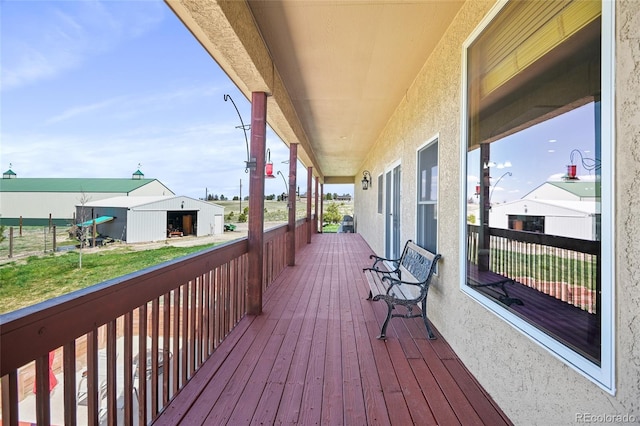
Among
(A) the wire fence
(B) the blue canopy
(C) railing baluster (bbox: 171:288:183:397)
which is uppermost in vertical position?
(B) the blue canopy

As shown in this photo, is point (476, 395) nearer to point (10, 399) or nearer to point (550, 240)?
point (550, 240)

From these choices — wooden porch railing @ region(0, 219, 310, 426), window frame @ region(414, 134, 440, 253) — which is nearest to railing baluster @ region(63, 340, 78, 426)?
wooden porch railing @ region(0, 219, 310, 426)

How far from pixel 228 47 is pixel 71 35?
1254 millimetres

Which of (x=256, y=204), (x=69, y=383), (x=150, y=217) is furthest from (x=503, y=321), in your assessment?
(x=150, y=217)

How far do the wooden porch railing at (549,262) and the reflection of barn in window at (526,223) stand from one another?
0.09 ft

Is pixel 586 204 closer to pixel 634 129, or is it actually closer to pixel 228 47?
pixel 634 129

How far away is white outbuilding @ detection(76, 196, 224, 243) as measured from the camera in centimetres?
297

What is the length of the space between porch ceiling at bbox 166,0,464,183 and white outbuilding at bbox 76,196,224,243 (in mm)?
1632

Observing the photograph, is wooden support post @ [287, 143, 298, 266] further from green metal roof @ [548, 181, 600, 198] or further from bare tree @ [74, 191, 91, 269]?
green metal roof @ [548, 181, 600, 198]

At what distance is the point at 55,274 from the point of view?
182 centimetres

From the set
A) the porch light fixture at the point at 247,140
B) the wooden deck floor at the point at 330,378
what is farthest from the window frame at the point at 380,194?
the porch light fixture at the point at 247,140

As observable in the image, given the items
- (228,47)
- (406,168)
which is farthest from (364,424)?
(406,168)

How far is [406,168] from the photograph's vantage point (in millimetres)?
4266

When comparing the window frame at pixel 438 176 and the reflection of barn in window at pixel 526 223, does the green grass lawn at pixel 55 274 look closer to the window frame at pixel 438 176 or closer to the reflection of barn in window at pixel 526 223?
the reflection of barn in window at pixel 526 223
